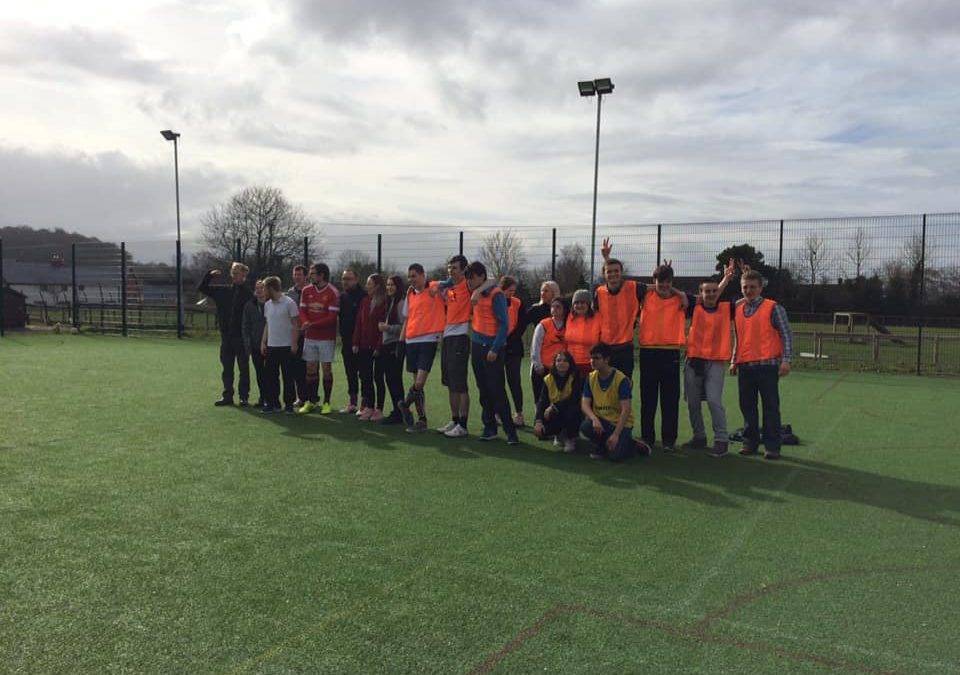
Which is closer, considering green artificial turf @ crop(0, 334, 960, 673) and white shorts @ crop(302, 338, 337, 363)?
green artificial turf @ crop(0, 334, 960, 673)

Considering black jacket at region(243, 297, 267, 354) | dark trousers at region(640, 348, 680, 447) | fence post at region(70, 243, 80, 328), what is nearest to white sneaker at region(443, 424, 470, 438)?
dark trousers at region(640, 348, 680, 447)

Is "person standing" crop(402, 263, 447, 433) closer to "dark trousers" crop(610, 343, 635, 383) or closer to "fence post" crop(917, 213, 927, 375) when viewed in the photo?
"dark trousers" crop(610, 343, 635, 383)

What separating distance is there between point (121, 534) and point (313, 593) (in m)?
1.54

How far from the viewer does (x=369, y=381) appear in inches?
338

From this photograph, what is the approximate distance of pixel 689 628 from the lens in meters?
3.14

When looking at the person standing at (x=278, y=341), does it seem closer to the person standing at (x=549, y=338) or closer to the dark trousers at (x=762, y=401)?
the person standing at (x=549, y=338)

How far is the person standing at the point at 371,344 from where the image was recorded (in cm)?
831

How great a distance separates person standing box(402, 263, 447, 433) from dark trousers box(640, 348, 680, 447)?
2221 millimetres

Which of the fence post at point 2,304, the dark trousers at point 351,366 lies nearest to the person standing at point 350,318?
the dark trousers at point 351,366

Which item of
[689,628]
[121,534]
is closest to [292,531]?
[121,534]

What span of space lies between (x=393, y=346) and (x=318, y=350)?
1.20 metres

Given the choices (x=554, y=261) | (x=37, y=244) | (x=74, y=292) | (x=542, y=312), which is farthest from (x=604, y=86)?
(x=37, y=244)

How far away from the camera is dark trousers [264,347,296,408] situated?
349 inches

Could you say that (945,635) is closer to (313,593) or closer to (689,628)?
(689,628)
